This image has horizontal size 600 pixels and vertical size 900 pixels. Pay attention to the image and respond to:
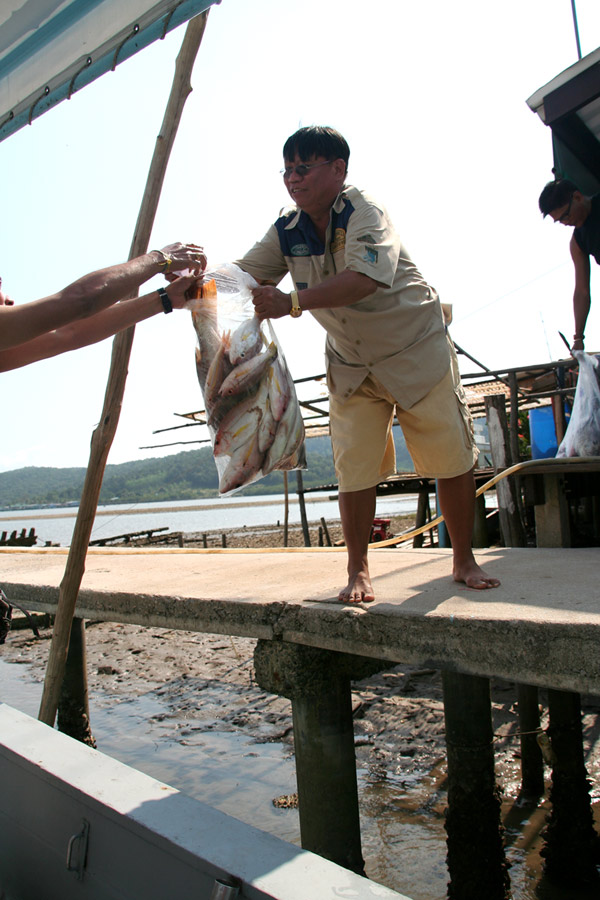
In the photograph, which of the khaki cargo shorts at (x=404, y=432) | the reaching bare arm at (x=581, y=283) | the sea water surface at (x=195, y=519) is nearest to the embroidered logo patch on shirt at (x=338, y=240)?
the khaki cargo shorts at (x=404, y=432)

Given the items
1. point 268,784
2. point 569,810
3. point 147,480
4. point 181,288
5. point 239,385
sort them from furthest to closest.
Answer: point 147,480
point 268,784
point 569,810
point 181,288
point 239,385

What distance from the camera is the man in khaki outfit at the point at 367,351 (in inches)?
103

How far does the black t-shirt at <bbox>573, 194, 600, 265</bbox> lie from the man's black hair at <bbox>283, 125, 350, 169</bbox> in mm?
2256

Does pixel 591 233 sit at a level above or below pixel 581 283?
above

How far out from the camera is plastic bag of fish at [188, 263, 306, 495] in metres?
2.79

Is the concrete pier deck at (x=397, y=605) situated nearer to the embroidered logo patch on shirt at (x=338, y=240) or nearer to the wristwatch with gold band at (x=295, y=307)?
the wristwatch with gold band at (x=295, y=307)

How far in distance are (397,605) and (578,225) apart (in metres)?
3.01

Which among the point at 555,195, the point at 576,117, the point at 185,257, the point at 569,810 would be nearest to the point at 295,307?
the point at 185,257

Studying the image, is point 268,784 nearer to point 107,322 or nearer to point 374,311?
point 107,322

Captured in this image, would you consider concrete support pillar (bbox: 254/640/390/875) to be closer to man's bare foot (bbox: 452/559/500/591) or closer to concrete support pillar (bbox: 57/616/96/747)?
man's bare foot (bbox: 452/559/500/591)

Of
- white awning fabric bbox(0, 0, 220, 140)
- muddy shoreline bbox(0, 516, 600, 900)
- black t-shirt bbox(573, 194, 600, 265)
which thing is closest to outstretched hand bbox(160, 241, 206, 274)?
white awning fabric bbox(0, 0, 220, 140)

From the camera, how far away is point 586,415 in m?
4.25

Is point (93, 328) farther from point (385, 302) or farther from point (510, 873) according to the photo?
point (510, 873)

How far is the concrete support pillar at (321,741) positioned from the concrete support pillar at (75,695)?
281cm
